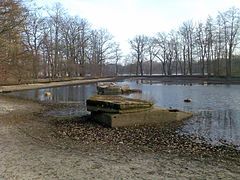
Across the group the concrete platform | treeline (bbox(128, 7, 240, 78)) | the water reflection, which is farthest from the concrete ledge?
treeline (bbox(128, 7, 240, 78))

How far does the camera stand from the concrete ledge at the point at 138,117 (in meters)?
7.39

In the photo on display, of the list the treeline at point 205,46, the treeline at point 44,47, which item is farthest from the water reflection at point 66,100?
the treeline at point 205,46

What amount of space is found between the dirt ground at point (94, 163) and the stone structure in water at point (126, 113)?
2.09m

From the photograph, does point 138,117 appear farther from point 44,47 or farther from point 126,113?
point 44,47

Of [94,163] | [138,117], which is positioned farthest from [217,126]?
[94,163]

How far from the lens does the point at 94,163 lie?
4.04 m

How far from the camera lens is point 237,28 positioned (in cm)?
4238

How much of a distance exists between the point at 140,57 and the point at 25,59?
6256 cm

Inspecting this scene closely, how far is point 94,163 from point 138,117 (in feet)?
13.0

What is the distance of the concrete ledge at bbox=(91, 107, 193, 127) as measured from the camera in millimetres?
7395

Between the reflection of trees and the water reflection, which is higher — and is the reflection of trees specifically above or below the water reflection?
below

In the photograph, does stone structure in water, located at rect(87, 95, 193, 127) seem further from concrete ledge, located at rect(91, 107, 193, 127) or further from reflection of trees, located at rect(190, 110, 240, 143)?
reflection of trees, located at rect(190, 110, 240, 143)

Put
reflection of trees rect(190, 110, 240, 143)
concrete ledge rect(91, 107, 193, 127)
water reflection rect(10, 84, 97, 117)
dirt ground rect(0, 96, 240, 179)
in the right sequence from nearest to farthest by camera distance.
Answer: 1. dirt ground rect(0, 96, 240, 179)
2. reflection of trees rect(190, 110, 240, 143)
3. concrete ledge rect(91, 107, 193, 127)
4. water reflection rect(10, 84, 97, 117)

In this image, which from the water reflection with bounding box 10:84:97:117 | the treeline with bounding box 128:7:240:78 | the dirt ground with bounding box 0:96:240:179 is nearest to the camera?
the dirt ground with bounding box 0:96:240:179
